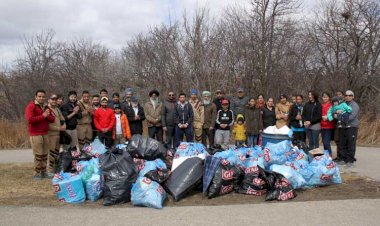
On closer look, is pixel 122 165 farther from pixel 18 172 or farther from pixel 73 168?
pixel 18 172

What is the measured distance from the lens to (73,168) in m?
7.76

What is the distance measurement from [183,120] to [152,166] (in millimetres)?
3426

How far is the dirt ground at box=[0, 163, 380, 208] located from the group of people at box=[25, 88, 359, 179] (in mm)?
774

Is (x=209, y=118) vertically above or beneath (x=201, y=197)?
above

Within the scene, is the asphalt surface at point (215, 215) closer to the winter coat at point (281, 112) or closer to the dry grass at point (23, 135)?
the winter coat at point (281, 112)

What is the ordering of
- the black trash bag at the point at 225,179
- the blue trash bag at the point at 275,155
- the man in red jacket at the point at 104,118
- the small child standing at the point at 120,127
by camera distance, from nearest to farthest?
the black trash bag at the point at 225,179 < the blue trash bag at the point at 275,155 < the man in red jacket at the point at 104,118 < the small child standing at the point at 120,127

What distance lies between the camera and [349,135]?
Result: 31.3 ft

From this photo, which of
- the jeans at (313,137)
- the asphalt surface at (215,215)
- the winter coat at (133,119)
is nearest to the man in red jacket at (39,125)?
the asphalt surface at (215,215)

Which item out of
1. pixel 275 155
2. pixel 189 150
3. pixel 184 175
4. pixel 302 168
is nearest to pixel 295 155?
pixel 302 168

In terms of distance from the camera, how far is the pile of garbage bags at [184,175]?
21.1 ft

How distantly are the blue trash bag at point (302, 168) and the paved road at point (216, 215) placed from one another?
997 millimetres

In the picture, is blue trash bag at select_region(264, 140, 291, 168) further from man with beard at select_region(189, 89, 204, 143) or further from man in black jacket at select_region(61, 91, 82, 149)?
man in black jacket at select_region(61, 91, 82, 149)

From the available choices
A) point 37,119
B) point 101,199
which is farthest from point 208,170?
point 37,119

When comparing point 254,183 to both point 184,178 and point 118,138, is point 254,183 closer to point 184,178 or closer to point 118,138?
point 184,178
